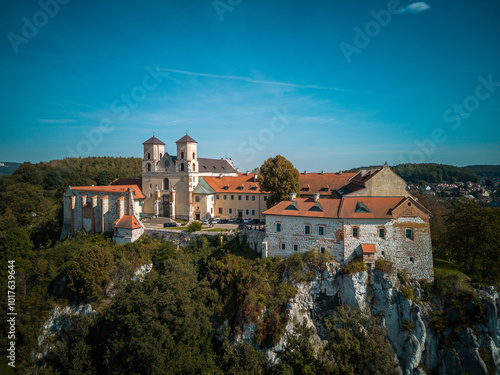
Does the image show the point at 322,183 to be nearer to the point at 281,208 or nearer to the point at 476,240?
the point at 281,208

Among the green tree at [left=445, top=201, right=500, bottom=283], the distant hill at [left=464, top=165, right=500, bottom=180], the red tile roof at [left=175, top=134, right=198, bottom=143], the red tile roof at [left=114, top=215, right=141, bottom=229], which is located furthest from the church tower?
the distant hill at [left=464, top=165, right=500, bottom=180]

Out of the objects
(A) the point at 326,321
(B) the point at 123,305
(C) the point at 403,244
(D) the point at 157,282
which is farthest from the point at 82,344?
(C) the point at 403,244

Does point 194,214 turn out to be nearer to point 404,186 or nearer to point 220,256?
point 220,256

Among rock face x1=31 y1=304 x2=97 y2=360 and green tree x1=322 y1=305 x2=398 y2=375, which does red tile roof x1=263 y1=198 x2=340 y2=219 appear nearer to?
green tree x1=322 y1=305 x2=398 y2=375

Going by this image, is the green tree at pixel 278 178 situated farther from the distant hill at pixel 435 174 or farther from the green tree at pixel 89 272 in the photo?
the distant hill at pixel 435 174

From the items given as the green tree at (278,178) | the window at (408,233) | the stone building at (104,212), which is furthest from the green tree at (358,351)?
the stone building at (104,212)
